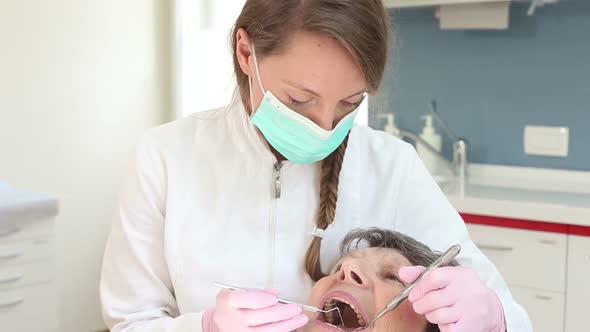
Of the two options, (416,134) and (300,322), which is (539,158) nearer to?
(416,134)

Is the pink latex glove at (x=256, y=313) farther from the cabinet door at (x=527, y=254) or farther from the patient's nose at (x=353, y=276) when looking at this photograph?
the cabinet door at (x=527, y=254)

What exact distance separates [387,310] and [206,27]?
2760 mm

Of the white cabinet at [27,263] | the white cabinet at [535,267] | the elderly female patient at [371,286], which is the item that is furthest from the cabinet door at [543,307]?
the white cabinet at [27,263]

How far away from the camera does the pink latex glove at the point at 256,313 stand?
4.04ft

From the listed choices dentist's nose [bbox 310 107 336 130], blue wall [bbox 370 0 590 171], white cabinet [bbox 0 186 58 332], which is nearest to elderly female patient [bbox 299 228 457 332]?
dentist's nose [bbox 310 107 336 130]

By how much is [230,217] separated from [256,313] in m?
0.33

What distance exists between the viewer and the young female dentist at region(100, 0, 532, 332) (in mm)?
1346

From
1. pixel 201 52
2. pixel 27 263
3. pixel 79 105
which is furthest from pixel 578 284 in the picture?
pixel 79 105

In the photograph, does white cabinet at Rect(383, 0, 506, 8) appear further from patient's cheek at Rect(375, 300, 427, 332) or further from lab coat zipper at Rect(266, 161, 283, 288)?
patient's cheek at Rect(375, 300, 427, 332)

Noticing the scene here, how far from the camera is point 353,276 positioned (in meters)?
1.40

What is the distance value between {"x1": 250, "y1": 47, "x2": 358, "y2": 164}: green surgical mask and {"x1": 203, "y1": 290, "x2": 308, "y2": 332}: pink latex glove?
1.04 feet

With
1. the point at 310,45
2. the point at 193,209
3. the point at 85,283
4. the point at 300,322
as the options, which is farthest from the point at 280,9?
the point at 85,283

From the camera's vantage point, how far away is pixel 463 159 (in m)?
3.19

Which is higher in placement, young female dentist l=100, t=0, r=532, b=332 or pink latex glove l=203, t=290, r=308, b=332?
young female dentist l=100, t=0, r=532, b=332
